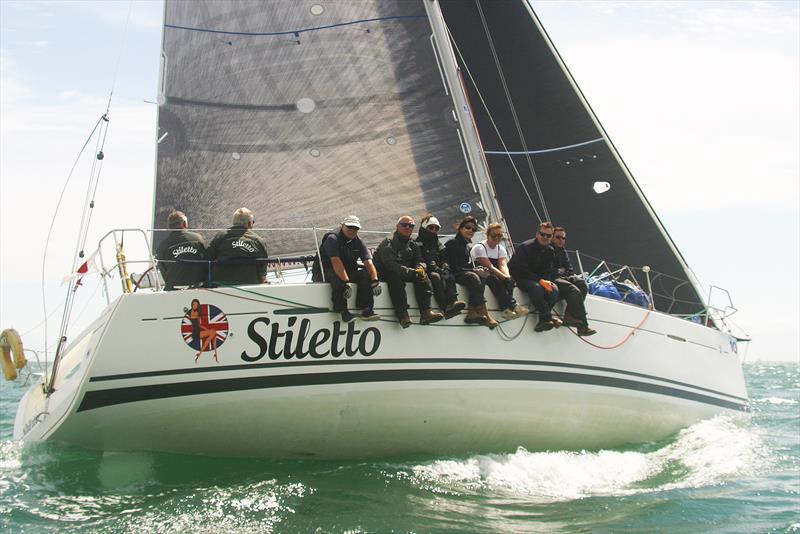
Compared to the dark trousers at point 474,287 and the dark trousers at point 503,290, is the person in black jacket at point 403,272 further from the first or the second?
the dark trousers at point 503,290

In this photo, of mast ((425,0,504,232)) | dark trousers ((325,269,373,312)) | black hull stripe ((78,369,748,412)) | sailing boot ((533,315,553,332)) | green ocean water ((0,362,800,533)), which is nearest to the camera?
green ocean water ((0,362,800,533))

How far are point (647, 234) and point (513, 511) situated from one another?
5961mm

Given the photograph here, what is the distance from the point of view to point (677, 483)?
8219 mm

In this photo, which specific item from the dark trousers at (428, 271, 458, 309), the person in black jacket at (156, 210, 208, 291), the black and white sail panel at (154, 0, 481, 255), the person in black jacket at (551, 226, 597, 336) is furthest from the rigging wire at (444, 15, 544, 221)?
the person in black jacket at (156, 210, 208, 291)

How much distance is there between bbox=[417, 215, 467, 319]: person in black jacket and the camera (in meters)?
7.62

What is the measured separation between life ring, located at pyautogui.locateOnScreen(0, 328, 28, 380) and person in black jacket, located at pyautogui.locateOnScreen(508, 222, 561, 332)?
5151mm

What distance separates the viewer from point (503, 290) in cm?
812

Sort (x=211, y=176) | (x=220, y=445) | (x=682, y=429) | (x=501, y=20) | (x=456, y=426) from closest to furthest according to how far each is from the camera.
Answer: (x=220, y=445) → (x=456, y=426) → (x=211, y=176) → (x=682, y=429) → (x=501, y=20)

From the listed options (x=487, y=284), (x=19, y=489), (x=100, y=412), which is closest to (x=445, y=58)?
(x=487, y=284)

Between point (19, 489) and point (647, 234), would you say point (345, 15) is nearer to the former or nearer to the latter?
point (647, 234)

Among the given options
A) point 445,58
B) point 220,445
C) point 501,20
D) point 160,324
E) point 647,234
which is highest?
point 501,20

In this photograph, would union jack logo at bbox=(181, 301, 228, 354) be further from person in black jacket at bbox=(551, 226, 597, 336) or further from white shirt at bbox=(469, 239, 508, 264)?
person in black jacket at bbox=(551, 226, 597, 336)

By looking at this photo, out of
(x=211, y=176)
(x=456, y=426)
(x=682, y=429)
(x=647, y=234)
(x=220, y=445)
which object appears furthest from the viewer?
(x=647, y=234)

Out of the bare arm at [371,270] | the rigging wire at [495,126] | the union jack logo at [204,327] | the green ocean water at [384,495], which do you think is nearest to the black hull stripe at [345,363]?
the union jack logo at [204,327]
